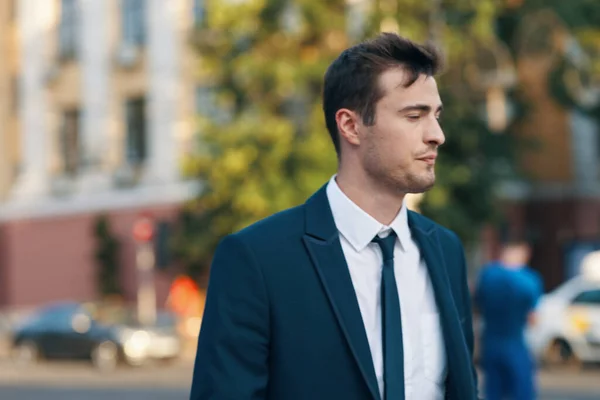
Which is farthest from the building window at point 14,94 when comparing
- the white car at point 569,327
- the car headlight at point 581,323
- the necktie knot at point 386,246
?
the necktie knot at point 386,246

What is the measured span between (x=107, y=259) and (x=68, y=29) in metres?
8.36

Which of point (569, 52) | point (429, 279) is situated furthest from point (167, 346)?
point (429, 279)

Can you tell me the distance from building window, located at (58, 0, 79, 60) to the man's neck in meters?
38.0

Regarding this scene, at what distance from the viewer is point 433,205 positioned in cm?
2320

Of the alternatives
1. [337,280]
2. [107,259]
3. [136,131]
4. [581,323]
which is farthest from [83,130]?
[337,280]

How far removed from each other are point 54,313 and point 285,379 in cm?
2508

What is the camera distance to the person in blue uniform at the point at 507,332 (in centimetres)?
930

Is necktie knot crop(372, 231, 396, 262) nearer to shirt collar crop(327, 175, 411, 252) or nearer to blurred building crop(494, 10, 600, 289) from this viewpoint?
shirt collar crop(327, 175, 411, 252)

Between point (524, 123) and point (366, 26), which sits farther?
point (524, 123)

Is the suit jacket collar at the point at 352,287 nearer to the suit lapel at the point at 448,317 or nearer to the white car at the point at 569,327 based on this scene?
the suit lapel at the point at 448,317

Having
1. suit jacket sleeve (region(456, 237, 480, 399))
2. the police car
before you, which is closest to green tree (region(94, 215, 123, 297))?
the police car

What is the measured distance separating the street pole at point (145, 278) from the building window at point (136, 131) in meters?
3.29

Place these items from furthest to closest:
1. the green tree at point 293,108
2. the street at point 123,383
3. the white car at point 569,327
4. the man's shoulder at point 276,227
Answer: the green tree at point 293,108, the white car at point 569,327, the street at point 123,383, the man's shoulder at point 276,227

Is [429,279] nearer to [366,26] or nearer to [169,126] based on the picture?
[366,26]
